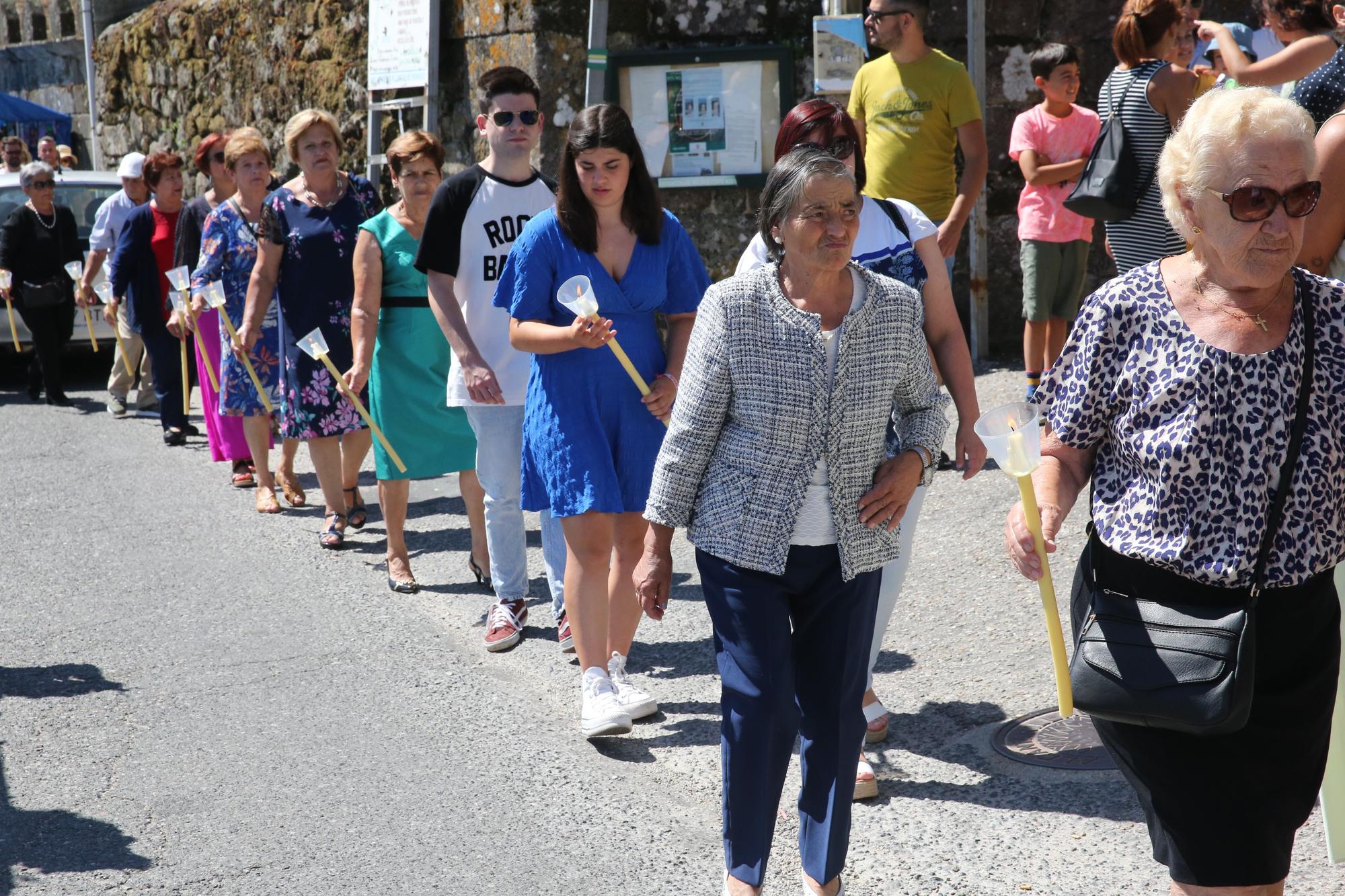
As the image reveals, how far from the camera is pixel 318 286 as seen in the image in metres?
6.92

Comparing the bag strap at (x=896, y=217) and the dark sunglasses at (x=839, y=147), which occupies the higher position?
the dark sunglasses at (x=839, y=147)

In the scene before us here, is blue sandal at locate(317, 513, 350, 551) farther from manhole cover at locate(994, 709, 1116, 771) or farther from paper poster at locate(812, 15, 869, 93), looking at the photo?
manhole cover at locate(994, 709, 1116, 771)

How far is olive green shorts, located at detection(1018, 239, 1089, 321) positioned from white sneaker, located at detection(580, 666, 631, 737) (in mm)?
4076

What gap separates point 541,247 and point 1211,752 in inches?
99.9

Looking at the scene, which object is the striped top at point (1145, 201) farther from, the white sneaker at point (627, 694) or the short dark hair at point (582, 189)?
the white sneaker at point (627, 694)

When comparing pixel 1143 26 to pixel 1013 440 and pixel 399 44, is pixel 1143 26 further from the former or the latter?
pixel 399 44

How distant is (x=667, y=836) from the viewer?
12.1 feet

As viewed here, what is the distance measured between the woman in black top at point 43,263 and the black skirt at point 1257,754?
11093mm

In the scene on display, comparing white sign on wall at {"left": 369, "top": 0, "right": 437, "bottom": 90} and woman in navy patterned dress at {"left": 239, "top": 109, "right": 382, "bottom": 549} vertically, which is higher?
white sign on wall at {"left": 369, "top": 0, "right": 437, "bottom": 90}

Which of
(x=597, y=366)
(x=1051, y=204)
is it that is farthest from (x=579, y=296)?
(x=1051, y=204)

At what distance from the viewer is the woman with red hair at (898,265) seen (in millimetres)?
3607

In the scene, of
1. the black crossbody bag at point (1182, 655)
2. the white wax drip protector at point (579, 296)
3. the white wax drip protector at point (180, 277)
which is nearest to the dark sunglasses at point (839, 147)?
the white wax drip protector at point (579, 296)

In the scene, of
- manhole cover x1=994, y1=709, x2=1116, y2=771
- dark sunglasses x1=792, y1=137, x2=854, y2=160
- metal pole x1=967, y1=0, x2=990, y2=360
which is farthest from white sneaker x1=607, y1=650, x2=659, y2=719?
metal pole x1=967, y1=0, x2=990, y2=360

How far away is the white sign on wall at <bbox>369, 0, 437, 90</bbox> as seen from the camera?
30.3ft
